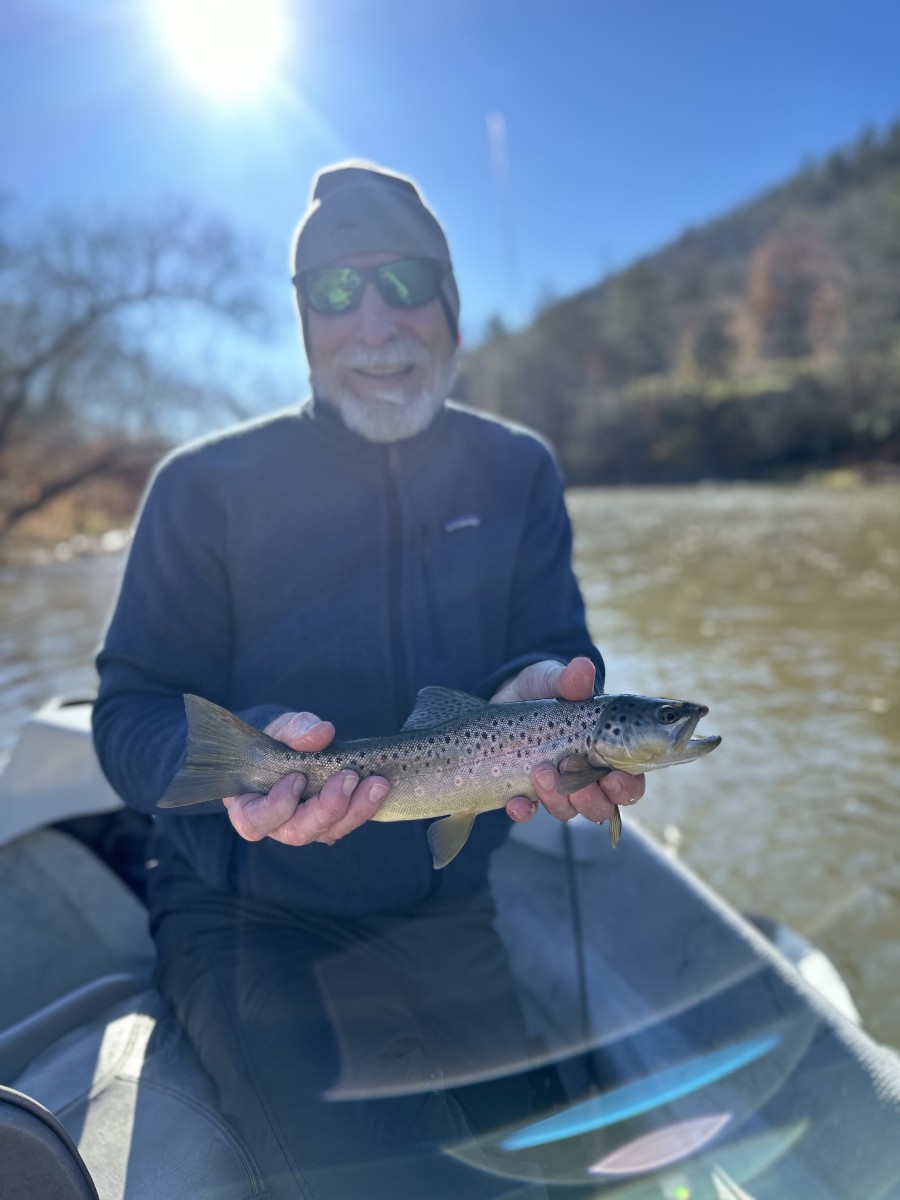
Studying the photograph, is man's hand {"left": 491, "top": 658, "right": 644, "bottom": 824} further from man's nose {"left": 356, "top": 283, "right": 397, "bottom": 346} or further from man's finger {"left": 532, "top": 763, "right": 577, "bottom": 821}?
man's nose {"left": 356, "top": 283, "right": 397, "bottom": 346}

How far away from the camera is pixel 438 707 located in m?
2.10

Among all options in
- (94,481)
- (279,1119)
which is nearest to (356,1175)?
(279,1119)

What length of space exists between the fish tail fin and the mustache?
1.15 m

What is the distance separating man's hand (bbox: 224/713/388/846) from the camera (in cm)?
184

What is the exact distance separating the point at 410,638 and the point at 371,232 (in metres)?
1.22

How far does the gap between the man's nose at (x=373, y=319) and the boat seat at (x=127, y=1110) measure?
6.48ft

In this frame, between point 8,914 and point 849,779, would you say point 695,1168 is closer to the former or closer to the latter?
point 8,914

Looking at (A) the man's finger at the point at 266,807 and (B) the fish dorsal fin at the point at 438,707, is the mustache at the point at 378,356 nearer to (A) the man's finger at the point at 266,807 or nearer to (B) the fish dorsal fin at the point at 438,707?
(B) the fish dorsal fin at the point at 438,707

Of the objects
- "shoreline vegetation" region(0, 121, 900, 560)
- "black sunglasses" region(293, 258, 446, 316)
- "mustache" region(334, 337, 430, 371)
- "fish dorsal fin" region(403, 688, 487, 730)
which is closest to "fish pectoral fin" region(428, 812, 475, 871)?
"fish dorsal fin" region(403, 688, 487, 730)

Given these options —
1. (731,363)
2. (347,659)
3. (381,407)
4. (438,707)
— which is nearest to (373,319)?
(381,407)

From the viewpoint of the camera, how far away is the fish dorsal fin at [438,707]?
207 cm

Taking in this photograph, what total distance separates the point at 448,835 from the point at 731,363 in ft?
259

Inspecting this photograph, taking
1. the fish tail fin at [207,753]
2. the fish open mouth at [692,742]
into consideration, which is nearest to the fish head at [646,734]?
the fish open mouth at [692,742]

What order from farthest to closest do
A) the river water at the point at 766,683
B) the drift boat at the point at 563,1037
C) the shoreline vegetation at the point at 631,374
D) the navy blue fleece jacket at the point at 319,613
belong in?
the shoreline vegetation at the point at 631,374
the river water at the point at 766,683
the navy blue fleece jacket at the point at 319,613
the drift boat at the point at 563,1037
